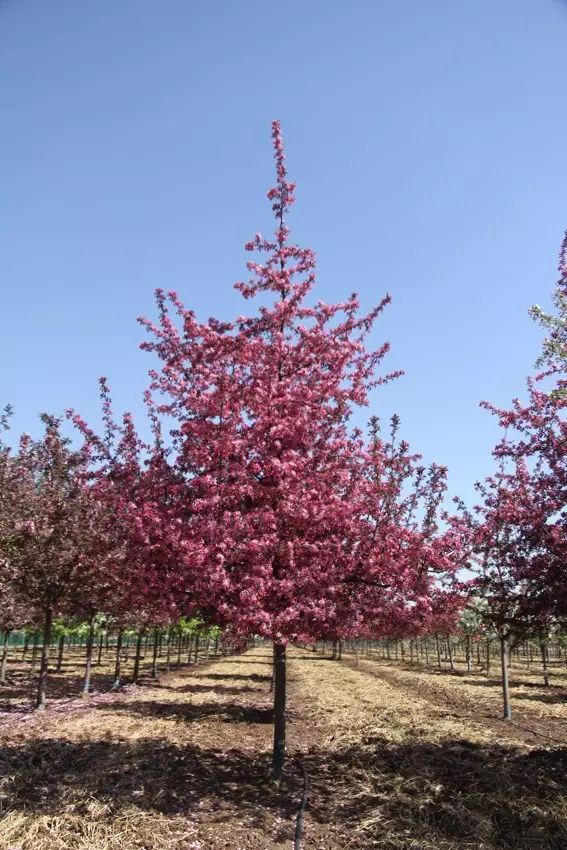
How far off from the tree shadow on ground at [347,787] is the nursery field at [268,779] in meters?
0.03

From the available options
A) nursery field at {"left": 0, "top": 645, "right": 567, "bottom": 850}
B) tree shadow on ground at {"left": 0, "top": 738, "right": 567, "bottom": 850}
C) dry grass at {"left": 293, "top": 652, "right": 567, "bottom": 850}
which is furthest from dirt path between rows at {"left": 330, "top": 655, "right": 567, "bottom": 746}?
tree shadow on ground at {"left": 0, "top": 738, "right": 567, "bottom": 850}

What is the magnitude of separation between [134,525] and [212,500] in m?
1.75

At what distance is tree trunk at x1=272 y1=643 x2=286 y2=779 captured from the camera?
10909 mm

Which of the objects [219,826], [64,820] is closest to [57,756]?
[64,820]

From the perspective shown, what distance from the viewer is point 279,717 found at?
11367mm

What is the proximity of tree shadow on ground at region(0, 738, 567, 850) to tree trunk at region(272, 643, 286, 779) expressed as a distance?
34 cm

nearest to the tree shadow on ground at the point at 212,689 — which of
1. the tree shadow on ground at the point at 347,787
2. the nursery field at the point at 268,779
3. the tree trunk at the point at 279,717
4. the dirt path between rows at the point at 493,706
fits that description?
the nursery field at the point at 268,779

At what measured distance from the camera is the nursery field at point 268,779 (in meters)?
8.01

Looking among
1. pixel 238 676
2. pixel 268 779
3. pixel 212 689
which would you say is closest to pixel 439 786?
pixel 268 779

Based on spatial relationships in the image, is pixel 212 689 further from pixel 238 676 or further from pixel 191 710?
pixel 238 676

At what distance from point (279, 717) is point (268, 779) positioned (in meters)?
1.09

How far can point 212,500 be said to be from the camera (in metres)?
9.63

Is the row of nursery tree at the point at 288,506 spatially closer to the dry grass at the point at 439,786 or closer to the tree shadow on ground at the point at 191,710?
the dry grass at the point at 439,786

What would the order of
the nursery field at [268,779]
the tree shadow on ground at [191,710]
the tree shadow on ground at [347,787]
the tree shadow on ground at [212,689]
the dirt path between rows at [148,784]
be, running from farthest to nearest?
the tree shadow on ground at [212,689]
the tree shadow on ground at [191,710]
the tree shadow on ground at [347,787]
the nursery field at [268,779]
the dirt path between rows at [148,784]
